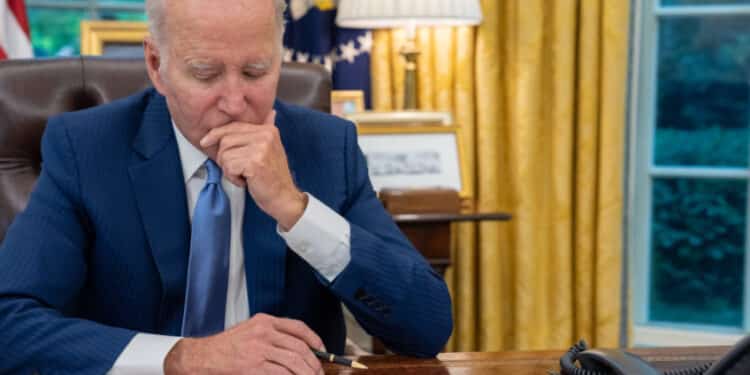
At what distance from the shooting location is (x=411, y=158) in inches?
105

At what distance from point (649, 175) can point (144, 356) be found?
2.69 metres

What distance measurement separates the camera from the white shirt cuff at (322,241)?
130 centimetres

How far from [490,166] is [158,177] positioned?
1.87m

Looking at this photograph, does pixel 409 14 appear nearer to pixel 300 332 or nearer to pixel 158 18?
pixel 158 18

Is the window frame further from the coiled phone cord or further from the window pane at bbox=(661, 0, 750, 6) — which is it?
the coiled phone cord

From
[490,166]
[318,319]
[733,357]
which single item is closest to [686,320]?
[490,166]

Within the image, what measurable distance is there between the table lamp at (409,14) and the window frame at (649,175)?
0.81m

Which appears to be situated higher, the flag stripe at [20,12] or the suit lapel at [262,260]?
the flag stripe at [20,12]

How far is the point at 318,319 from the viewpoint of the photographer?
4.87 ft

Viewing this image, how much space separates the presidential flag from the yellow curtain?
0.05 m

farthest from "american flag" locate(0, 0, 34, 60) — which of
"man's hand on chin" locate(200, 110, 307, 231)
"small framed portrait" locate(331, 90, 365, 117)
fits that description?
"man's hand on chin" locate(200, 110, 307, 231)

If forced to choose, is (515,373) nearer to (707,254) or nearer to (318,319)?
(318,319)

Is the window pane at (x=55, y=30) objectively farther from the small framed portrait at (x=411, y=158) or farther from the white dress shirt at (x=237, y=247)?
the white dress shirt at (x=237, y=247)

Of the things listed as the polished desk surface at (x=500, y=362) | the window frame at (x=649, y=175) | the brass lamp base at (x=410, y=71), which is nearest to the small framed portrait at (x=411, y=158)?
the brass lamp base at (x=410, y=71)
